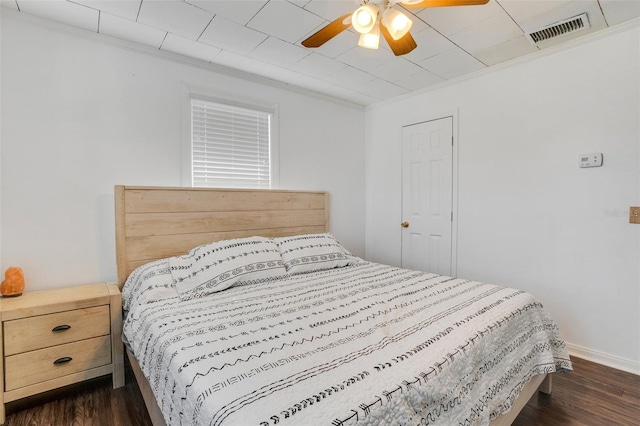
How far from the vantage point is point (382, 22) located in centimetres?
172

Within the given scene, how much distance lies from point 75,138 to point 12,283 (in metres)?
1.01

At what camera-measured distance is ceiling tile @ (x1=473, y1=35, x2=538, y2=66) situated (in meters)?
2.40

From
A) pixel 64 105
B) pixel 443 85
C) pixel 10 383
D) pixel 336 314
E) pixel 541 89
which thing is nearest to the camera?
pixel 336 314

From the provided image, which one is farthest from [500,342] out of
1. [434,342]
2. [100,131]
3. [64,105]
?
[64,105]

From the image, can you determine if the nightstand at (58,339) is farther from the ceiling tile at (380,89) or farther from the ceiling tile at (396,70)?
the ceiling tile at (380,89)

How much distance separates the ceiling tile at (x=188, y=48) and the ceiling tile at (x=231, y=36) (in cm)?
10

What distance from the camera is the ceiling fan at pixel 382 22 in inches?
59.8

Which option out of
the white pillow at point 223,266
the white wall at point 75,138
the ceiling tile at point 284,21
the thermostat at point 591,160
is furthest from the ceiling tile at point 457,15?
the white pillow at point 223,266

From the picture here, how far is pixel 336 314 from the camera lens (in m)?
1.60

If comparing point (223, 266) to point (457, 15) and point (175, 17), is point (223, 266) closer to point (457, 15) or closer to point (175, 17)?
point (175, 17)

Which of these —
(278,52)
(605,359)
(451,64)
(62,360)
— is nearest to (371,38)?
(278,52)

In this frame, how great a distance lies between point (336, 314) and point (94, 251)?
186cm

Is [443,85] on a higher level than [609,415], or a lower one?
higher

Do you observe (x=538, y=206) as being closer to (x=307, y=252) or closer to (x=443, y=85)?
(x=443, y=85)
